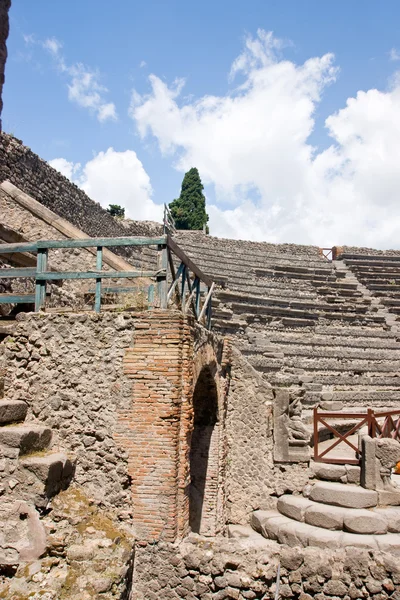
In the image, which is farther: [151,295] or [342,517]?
[342,517]

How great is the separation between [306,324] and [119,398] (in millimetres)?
13917

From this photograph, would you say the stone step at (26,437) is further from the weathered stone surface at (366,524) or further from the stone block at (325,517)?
the weathered stone surface at (366,524)

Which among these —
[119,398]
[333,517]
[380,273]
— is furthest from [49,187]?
[380,273]

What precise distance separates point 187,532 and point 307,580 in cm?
153

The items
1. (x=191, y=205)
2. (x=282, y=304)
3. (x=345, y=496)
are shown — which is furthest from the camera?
(x=191, y=205)

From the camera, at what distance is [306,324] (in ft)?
60.7

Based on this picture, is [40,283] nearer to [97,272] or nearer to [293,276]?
[97,272]

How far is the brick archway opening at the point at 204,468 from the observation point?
28.0 feet

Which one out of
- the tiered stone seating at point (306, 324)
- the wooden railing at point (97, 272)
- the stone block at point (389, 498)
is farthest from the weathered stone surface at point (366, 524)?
the tiered stone seating at point (306, 324)

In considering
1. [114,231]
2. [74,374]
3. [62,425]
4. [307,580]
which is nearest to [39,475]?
[62,425]

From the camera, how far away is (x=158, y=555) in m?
5.30

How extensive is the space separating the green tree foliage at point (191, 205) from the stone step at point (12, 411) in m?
40.1

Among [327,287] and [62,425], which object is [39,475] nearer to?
[62,425]

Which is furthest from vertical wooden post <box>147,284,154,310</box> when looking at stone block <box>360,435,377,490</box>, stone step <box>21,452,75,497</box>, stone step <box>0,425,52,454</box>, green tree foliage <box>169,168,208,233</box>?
green tree foliage <box>169,168,208,233</box>
